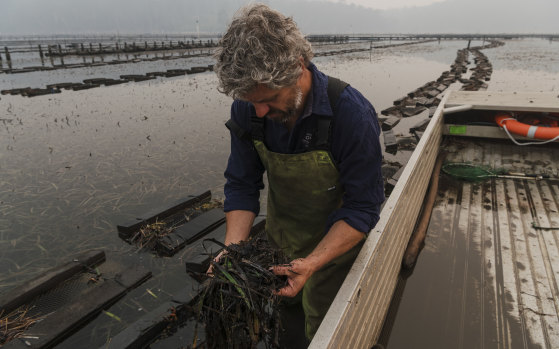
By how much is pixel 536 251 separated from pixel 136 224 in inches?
228

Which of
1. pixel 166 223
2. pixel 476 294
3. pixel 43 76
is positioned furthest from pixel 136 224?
pixel 43 76

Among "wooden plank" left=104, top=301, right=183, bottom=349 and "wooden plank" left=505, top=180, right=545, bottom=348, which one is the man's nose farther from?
"wooden plank" left=505, top=180, right=545, bottom=348

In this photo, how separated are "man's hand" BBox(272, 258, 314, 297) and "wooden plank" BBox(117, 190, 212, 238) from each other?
4.08m

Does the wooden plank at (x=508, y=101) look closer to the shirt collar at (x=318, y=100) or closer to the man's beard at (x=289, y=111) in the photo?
the shirt collar at (x=318, y=100)

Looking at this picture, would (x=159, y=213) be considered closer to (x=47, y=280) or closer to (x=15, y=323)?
(x=47, y=280)

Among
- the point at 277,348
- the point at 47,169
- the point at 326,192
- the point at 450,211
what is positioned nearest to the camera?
the point at 277,348

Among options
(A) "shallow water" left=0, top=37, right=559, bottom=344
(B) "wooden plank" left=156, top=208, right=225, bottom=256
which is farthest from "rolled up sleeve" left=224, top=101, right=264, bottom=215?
(B) "wooden plank" left=156, top=208, right=225, bottom=256

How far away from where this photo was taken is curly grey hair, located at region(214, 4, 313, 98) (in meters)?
1.65

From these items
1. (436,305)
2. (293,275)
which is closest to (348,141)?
(293,275)

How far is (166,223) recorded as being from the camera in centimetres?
557

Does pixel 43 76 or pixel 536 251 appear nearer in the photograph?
pixel 536 251

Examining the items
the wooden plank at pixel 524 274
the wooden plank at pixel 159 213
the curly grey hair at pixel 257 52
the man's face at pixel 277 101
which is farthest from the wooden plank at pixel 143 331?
the wooden plank at pixel 524 274

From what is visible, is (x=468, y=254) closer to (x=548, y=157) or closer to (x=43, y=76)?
(x=548, y=157)

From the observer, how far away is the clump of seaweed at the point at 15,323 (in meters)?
3.42
